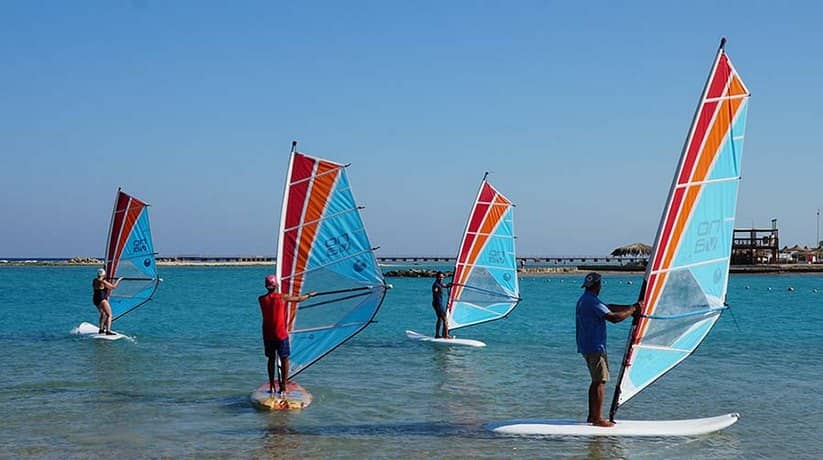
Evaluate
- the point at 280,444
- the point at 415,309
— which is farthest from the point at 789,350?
the point at 415,309

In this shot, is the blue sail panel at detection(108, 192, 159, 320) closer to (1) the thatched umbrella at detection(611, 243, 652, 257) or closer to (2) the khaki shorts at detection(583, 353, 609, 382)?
(2) the khaki shorts at detection(583, 353, 609, 382)

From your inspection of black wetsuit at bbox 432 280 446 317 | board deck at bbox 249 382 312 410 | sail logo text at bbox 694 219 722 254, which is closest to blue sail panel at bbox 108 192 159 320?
black wetsuit at bbox 432 280 446 317

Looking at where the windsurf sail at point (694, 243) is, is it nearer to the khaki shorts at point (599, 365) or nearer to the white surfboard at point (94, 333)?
the khaki shorts at point (599, 365)

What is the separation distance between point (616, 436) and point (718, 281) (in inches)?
79.1

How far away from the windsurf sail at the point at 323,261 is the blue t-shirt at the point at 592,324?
334 cm

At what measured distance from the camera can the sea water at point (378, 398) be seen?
8.80 meters

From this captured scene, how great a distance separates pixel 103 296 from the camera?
61.8 feet

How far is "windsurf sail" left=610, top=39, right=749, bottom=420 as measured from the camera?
28.7ft

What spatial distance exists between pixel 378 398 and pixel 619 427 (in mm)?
3652

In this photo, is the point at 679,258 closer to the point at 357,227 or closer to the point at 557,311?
the point at 357,227

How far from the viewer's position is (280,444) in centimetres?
882

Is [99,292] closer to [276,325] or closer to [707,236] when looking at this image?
[276,325]

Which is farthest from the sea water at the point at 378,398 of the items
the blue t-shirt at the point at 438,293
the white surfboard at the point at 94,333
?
the blue t-shirt at the point at 438,293

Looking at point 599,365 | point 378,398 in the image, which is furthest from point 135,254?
point 599,365
